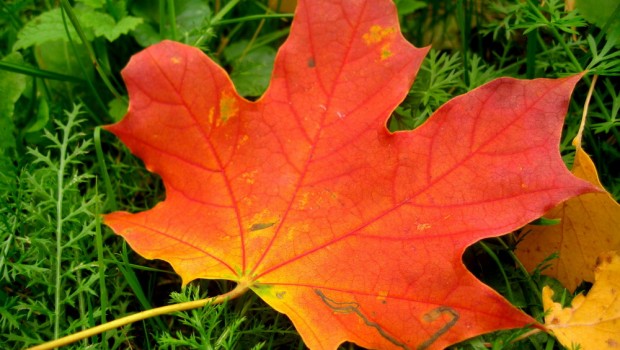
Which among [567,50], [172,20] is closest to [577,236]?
[567,50]

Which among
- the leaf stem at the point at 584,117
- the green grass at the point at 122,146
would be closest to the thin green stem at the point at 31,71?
the green grass at the point at 122,146

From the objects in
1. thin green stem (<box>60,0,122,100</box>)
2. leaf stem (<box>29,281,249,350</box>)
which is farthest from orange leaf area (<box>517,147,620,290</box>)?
thin green stem (<box>60,0,122,100</box>)

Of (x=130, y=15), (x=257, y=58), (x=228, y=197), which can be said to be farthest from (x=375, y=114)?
(x=130, y=15)

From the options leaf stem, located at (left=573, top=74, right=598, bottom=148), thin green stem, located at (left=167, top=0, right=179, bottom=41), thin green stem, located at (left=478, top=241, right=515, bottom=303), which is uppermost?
thin green stem, located at (left=167, top=0, right=179, bottom=41)

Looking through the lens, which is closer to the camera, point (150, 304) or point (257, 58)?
point (150, 304)

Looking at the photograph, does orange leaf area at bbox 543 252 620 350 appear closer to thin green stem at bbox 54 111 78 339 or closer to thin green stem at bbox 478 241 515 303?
thin green stem at bbox 478 241 515 303

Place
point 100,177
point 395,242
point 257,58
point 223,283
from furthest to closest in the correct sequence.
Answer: point 257,58 → point 100,177 → point 223,283 → point 395,242

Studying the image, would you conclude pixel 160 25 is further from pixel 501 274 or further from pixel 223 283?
pixel 501 274
